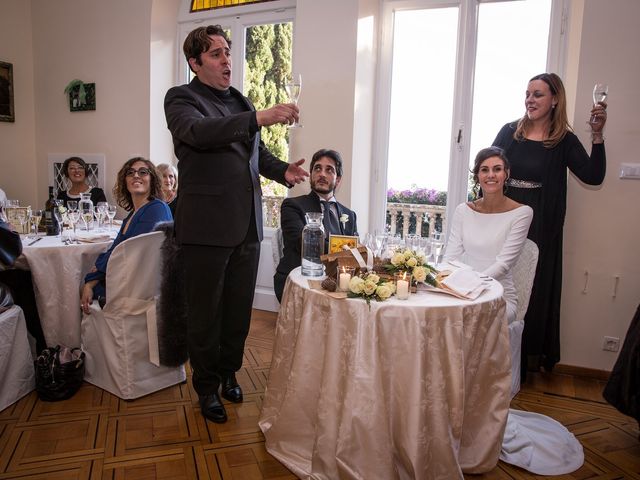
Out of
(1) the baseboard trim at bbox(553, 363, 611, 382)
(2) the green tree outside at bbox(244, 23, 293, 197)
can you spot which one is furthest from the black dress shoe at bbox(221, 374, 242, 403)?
(2) the green tree outside at bbox(244, 23, 293, 197)

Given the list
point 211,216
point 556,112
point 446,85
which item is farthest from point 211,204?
point 446,85

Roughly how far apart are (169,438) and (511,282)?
1785mm

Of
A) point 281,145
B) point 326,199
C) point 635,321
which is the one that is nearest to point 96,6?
point 281,145

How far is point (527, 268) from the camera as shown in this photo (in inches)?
96.6

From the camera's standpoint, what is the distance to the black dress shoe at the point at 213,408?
87.1 inches

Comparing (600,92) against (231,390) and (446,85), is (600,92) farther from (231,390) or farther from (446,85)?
(231,390)

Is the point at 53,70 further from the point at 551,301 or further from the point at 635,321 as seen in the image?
the point at 635,321

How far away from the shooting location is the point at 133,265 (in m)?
2.33

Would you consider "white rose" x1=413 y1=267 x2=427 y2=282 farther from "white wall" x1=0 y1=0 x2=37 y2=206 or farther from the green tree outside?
"white wall" x1=0 y1=0 x2=37 y2=206

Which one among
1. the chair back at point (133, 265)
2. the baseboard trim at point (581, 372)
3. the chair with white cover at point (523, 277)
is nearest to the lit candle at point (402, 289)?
the chair with white cover at point (523, 277)

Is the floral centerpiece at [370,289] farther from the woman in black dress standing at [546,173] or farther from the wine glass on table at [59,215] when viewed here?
the wine glass on table at [59,215]

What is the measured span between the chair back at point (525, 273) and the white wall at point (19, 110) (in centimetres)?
498

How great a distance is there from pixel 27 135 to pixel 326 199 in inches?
155

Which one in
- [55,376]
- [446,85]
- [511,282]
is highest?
[446,85]
